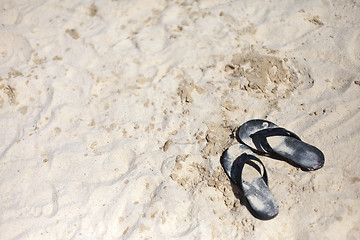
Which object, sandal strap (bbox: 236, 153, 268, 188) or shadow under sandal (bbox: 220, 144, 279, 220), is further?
sandal strap (bbox: 236, 153, 268, 188)

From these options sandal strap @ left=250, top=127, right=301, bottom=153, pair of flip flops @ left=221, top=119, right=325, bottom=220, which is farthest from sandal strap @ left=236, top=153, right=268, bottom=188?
sandal strap @ left=250, top=127, right=301, bottom=153

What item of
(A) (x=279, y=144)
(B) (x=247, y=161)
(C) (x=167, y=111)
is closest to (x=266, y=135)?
(A) (x=279, y=144)

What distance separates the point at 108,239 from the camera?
6.57 ft

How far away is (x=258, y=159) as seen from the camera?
2162 millimetres

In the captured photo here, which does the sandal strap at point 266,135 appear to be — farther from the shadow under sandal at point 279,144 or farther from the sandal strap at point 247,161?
the sandal strap at point 247,161

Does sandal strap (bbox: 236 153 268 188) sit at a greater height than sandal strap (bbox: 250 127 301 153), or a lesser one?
lesser

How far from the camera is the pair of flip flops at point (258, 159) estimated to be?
2.01 meters

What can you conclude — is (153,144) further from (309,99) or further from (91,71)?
(309,99)

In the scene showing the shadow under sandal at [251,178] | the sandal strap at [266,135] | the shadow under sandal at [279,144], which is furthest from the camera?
the sandal strap at [266,135]

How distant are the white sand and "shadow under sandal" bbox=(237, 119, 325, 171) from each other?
8 centimetres

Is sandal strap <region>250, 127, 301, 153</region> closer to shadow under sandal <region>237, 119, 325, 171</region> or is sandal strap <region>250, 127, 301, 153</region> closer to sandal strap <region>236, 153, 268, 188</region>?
shadow under sandal <region>237, 119, 325, 171</region>

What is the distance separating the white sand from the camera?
2.03 metres

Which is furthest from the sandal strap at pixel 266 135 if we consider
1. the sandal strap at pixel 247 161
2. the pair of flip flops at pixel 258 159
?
the sandal strap at pixel 247 161

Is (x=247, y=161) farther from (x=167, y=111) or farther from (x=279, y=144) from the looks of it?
(x=167, y=111)
